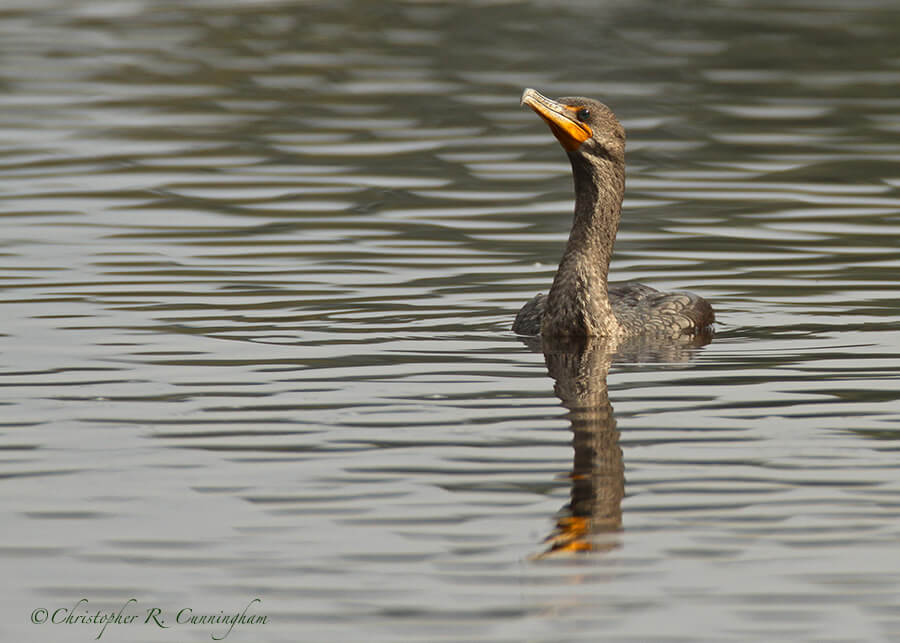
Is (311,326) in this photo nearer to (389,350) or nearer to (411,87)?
(389,350)

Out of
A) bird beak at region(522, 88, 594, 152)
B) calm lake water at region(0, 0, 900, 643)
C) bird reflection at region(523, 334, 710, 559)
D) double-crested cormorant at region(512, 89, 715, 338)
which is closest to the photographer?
calm lake water at region(0, 0, 900, 643)

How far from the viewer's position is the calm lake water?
7930mm

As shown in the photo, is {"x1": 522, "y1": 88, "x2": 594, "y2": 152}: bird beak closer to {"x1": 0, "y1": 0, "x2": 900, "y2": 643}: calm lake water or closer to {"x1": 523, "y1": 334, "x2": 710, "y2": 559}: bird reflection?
{"x1": 523, "y1": 334, "x2": 710, "y2": 559}: bird reflection

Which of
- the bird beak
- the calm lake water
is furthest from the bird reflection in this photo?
the bird beak

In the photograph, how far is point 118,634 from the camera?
24.5ft

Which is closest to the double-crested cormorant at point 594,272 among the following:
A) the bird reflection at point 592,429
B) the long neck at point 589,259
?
the long neck at point 589,259

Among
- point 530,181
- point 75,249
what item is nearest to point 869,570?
point 75,249

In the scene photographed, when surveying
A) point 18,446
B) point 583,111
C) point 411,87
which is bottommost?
point 411,87

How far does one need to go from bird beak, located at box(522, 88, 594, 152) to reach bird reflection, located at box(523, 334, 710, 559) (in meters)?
1.37

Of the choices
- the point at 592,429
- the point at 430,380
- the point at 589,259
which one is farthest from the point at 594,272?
the point at 592,429

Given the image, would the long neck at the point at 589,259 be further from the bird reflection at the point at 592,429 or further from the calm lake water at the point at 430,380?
the calm lake water at the point at 430,380

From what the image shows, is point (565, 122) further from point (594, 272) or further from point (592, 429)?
point (592, 429)

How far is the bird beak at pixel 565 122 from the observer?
13.2 meters

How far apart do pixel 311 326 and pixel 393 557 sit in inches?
232
